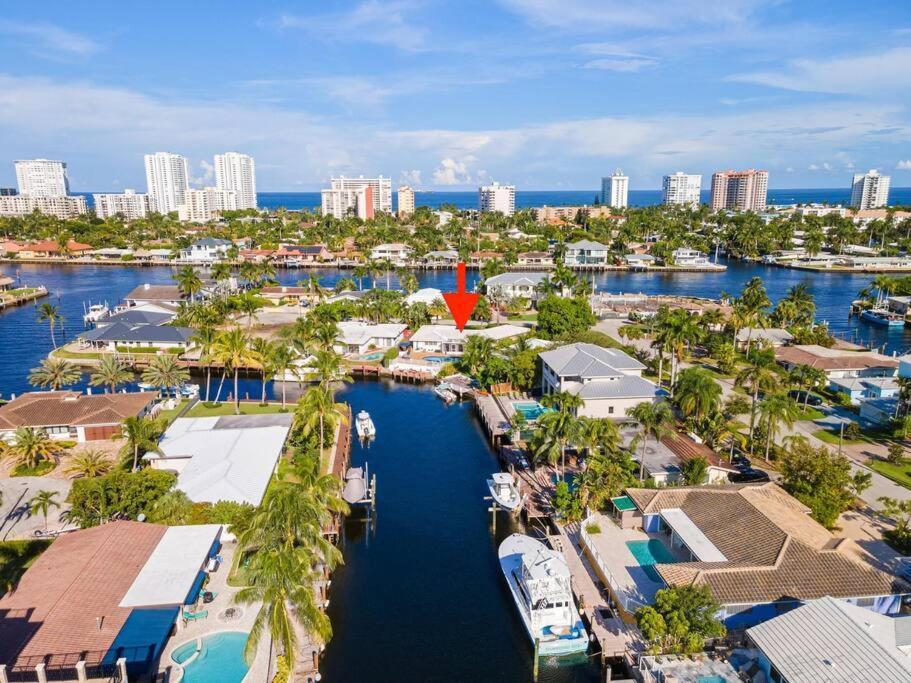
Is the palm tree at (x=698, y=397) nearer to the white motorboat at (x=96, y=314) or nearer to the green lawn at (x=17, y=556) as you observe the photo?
the green lawn at (x=17, y=556)

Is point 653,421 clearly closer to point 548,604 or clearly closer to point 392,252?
point 548,604

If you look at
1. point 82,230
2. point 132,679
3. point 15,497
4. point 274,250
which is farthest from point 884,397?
point 82,230

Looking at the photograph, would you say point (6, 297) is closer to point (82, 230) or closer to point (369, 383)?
point (369, 383)

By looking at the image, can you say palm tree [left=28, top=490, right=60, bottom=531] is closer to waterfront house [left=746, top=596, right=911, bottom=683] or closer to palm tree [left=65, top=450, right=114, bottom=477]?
palm tree [left=65, top=450, right=114, bottom=477]

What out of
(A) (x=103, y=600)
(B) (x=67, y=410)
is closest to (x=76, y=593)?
(A) (x=103, y=600)

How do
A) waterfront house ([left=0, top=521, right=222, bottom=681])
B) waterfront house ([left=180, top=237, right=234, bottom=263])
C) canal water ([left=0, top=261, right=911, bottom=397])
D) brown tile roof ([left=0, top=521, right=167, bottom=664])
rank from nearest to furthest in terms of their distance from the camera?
waterfront house ([left=0, top=521, right=222, bottom=681]) < brown tile roof ([left=0, top=521, right=167, bottom=664]) < canal water ([left=0, top=261, right=911, bottom=397]) < waterfront house ([left=180, top=237, right=234, bottom=263])

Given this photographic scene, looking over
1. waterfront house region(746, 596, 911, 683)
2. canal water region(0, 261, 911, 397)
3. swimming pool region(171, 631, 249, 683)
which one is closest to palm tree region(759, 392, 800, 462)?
waterfront house region(746, 596, 911, 683)

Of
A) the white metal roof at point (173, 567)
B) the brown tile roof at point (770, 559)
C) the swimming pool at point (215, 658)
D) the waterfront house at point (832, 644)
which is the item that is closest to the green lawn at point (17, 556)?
the white metal roof at point (173, 567)
